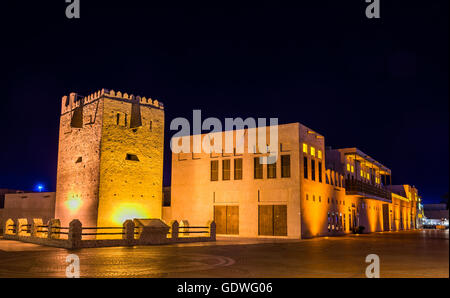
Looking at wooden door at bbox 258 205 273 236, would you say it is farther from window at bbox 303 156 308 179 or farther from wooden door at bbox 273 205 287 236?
window at bbox 303 156 308 179

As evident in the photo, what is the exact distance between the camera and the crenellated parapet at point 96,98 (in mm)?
31783

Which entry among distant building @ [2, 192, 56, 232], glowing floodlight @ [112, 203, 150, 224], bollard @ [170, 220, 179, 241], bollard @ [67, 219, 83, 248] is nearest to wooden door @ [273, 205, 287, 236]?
bollard @ [170, 220, 179, 241]

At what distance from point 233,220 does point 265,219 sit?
10.1 feet

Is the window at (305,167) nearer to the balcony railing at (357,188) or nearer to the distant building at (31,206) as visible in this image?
the balcony railing at (357,188)

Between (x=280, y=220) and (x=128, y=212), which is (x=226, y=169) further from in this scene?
(x=128, y=212)

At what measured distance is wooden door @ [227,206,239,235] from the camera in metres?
35.1

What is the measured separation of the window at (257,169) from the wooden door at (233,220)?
3.25 meters

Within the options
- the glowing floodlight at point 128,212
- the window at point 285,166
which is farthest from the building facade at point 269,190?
the glowing floodlight at point 128,212

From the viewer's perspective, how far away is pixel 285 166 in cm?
3347

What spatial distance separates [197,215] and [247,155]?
7.38 meters

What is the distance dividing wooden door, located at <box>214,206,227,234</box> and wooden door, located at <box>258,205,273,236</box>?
3.52 metres
